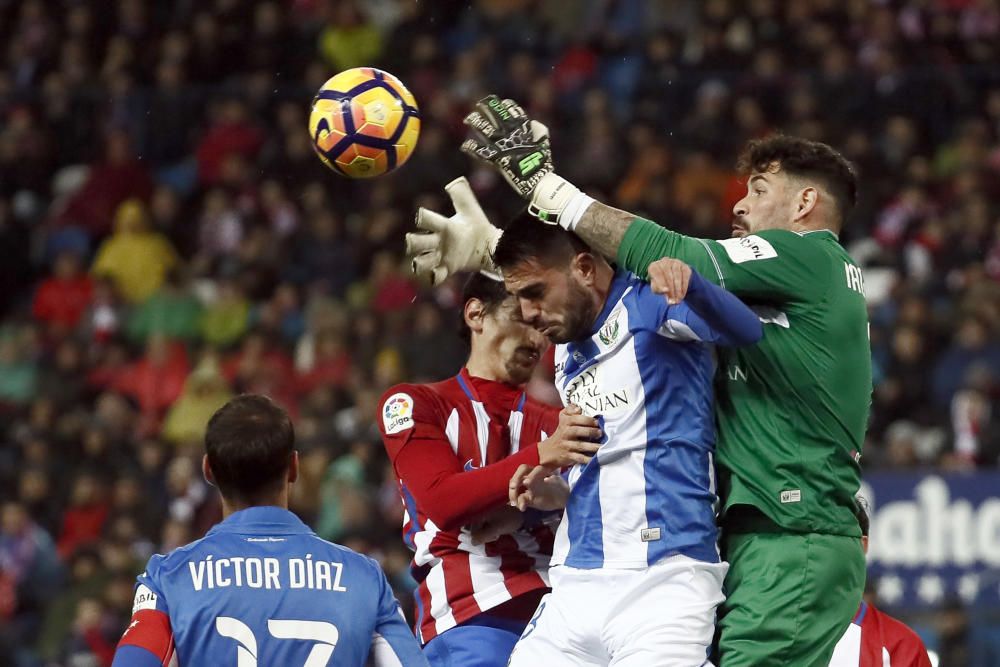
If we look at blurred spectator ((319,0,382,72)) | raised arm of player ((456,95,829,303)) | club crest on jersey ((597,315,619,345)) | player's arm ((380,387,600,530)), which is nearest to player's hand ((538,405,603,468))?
player's arm ((380,387,600,530))

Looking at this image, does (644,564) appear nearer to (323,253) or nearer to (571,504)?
(571,504)

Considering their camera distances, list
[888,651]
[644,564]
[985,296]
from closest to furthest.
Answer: [644,564] → [888,651] → [985,296]

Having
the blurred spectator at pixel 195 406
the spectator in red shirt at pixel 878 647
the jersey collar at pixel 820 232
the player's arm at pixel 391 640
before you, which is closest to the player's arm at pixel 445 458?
the player's arm at pixel 391 640

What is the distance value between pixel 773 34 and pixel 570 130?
→ 235 cm

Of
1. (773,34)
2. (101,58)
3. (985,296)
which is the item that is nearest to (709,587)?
(985,296)

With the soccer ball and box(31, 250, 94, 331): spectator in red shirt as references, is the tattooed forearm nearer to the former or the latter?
the soccer ball

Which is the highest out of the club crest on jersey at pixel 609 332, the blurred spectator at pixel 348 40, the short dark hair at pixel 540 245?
the blurred spectator at pixel 348 40

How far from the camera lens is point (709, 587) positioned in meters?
4.87

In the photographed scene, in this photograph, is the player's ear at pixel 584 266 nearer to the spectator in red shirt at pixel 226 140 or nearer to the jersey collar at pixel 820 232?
the jersey collar at pixel 820 232

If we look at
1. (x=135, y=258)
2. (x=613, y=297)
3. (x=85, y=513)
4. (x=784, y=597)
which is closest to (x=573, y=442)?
(x=613, y=297)

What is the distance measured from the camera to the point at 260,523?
4570 millimetres

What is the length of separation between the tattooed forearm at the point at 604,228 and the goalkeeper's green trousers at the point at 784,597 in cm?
99

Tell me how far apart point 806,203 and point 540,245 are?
0.94 m

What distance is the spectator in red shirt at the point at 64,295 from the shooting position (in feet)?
53.4
